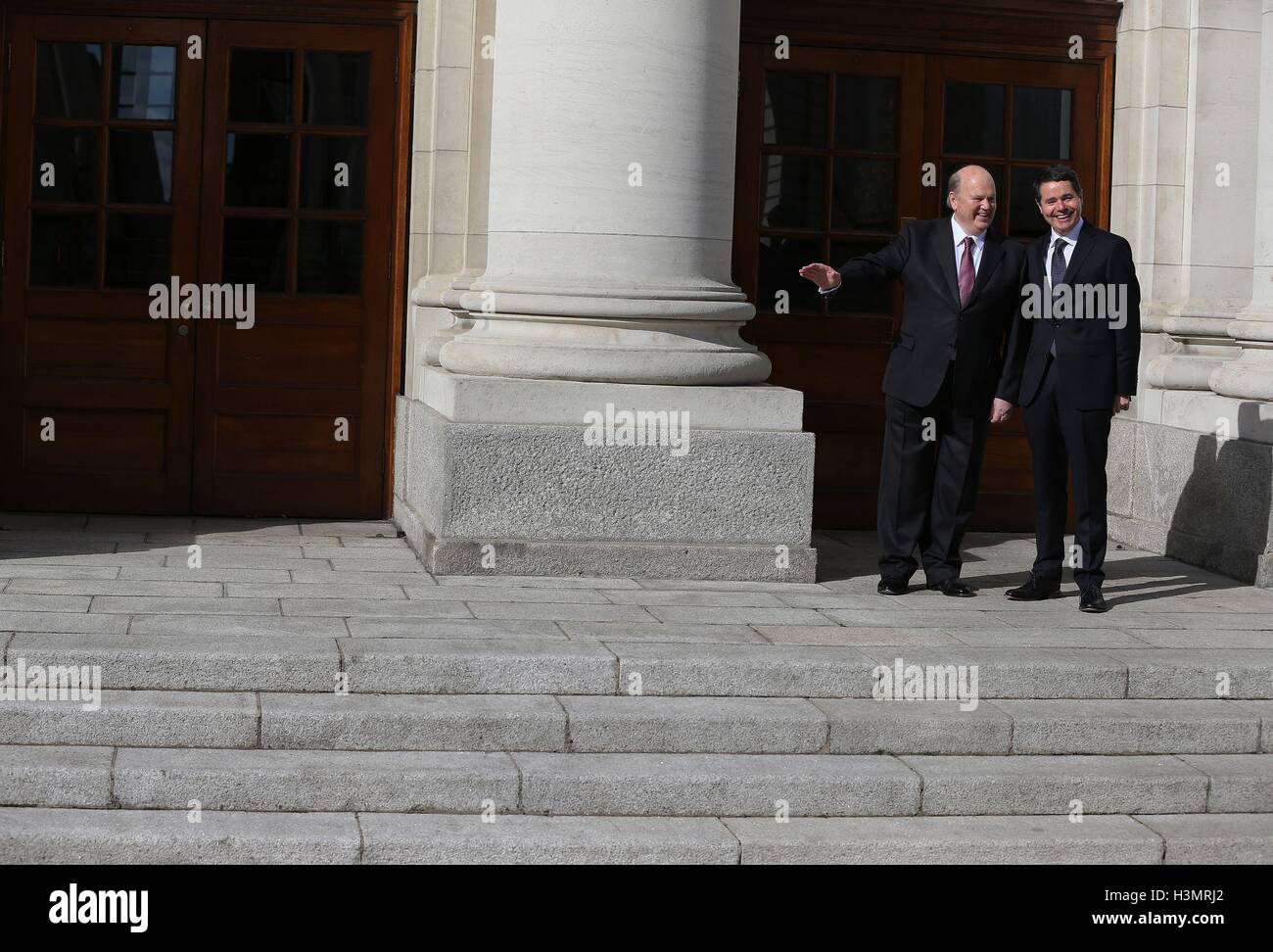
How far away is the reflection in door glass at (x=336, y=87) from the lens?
414 inches

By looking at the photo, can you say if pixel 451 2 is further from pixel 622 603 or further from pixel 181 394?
pixel 622 603

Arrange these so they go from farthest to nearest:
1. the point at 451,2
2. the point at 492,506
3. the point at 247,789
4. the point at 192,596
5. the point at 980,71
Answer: the point at 980,71, the point at 451,2, the point at 492,506, the point at 192,596, the point at 247,789

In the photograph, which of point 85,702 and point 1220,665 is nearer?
point 85,702

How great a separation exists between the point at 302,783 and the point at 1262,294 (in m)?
6.23

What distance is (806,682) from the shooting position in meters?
6.80

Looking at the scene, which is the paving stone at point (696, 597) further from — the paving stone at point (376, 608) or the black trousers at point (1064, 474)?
the black trousers at point (1064, 474)

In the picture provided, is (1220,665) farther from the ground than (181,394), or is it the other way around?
(181,394)

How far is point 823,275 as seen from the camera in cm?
838

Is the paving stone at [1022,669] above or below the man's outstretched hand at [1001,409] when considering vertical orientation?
below

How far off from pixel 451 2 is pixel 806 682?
5.23 metres

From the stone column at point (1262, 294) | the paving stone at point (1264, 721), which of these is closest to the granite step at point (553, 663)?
the paving stone at point (1264, 721)

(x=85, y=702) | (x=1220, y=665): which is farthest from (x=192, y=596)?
(x=1220, y=665)

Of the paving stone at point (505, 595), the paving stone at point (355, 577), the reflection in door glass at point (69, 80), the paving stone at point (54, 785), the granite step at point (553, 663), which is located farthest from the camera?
the reflection in door glass at point (69, 80)

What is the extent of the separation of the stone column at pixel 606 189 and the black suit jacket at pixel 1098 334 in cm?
157
